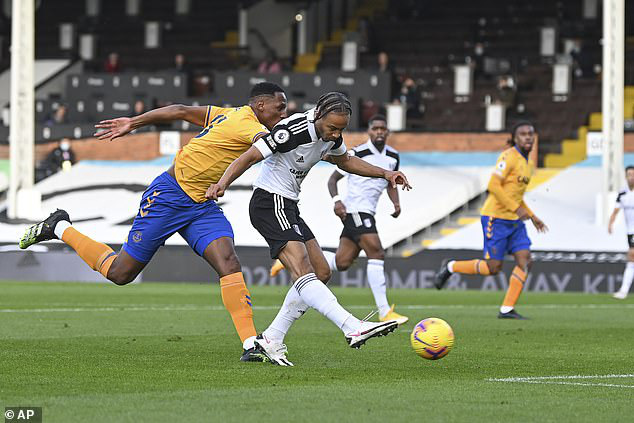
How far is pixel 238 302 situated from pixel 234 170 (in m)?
1.13

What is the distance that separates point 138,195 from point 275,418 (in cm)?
2515

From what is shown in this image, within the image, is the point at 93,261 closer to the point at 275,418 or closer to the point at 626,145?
the point at 275,418

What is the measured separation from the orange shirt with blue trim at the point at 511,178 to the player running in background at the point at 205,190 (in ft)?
20.5

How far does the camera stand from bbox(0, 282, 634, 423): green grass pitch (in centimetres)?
727

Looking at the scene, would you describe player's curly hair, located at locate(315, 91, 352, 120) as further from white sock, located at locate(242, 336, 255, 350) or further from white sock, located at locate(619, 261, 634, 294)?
white sock, located at locate(619, 261, 634, 294)

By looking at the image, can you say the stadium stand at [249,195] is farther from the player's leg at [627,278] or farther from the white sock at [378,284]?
the white sock at [378,284]

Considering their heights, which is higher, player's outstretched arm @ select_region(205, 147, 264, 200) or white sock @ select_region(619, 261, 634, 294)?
player's outstretched arm @ select_region(205, 147, 264, 200)

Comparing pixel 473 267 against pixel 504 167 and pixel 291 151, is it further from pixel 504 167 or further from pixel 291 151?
pixel 291 151

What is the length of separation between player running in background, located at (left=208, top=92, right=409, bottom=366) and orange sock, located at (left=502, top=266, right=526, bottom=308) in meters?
6.09

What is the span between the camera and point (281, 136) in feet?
31.6

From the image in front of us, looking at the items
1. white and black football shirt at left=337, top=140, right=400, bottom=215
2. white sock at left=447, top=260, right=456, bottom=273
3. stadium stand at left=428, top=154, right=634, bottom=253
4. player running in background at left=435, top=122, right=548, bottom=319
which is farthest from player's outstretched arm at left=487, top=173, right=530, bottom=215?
stadium stand at left=428, top=154, right=634, bottom=253

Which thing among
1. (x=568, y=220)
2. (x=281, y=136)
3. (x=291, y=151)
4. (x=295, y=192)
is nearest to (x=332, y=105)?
(x=281, y=136)

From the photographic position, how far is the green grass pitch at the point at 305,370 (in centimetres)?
727

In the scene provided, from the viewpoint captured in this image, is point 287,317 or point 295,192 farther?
point 295,192
